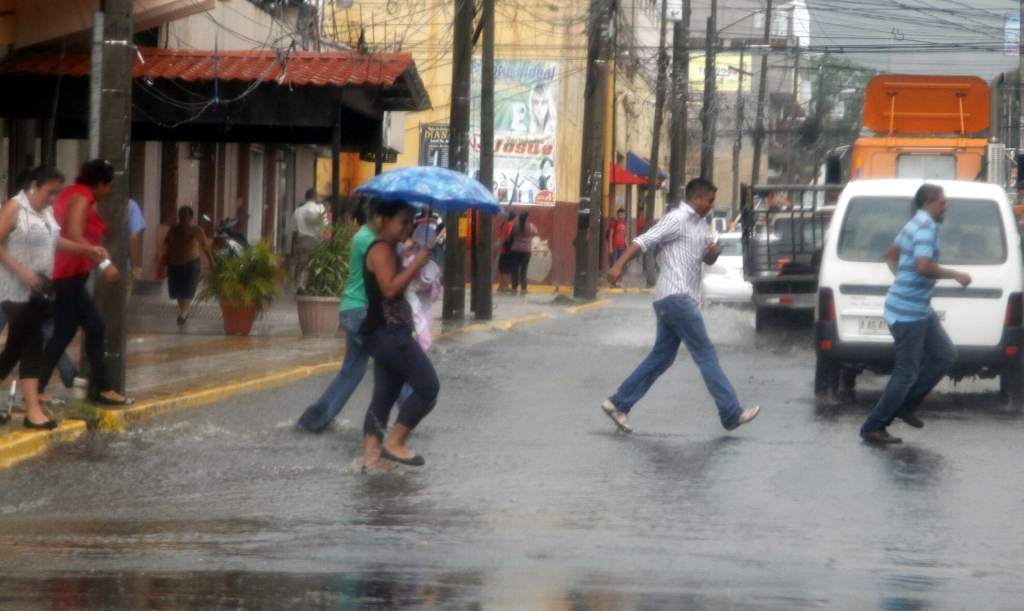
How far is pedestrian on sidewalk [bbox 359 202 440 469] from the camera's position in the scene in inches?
395

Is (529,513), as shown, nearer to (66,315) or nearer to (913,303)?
(913,303)

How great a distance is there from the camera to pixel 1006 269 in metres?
14.3

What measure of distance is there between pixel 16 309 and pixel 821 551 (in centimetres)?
554

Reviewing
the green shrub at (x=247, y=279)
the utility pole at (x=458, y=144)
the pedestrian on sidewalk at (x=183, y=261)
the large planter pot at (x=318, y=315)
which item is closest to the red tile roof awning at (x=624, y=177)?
the utility pole at (x=458, y=144)

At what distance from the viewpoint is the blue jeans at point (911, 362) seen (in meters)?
11.9

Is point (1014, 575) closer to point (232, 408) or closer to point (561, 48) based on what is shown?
point (232, 408)

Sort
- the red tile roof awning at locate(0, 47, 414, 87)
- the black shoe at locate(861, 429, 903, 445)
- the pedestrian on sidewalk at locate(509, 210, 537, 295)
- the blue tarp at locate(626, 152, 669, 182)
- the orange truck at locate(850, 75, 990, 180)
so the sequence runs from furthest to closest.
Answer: the blue tarp at locate(626, 152, 669, 182) → the pedestrian on sidewalk at locate(509, 210, 537, 295) → the orange truck at locate(850, 75, 990, 180) → the red tile roof awning at locate(0, 47, 414, 87) → the black shoe at locate(861, 429, 903, 445)

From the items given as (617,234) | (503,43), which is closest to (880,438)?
(503,43)

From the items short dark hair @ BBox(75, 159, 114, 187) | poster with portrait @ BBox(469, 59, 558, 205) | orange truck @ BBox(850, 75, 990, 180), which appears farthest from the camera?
poster with portrait @ BBox(469, 59, 558, 205)

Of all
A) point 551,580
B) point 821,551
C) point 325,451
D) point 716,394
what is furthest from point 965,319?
point 551,580

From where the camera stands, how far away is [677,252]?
1261cm

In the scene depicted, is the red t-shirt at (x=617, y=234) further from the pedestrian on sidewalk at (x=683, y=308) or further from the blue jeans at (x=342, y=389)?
the blue jeans at (x=342, y=389)

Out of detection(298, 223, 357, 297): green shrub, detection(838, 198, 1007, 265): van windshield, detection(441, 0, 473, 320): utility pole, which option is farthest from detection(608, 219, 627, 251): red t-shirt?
detection(838, 198, 1007, 265): van windshield

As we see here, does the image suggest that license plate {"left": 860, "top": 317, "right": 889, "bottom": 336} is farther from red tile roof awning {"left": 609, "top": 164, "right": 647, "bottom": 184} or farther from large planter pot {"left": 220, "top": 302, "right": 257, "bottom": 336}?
red tile roof awning {"left": 609, "top": 164, "right": 647, "bottom": 184}
